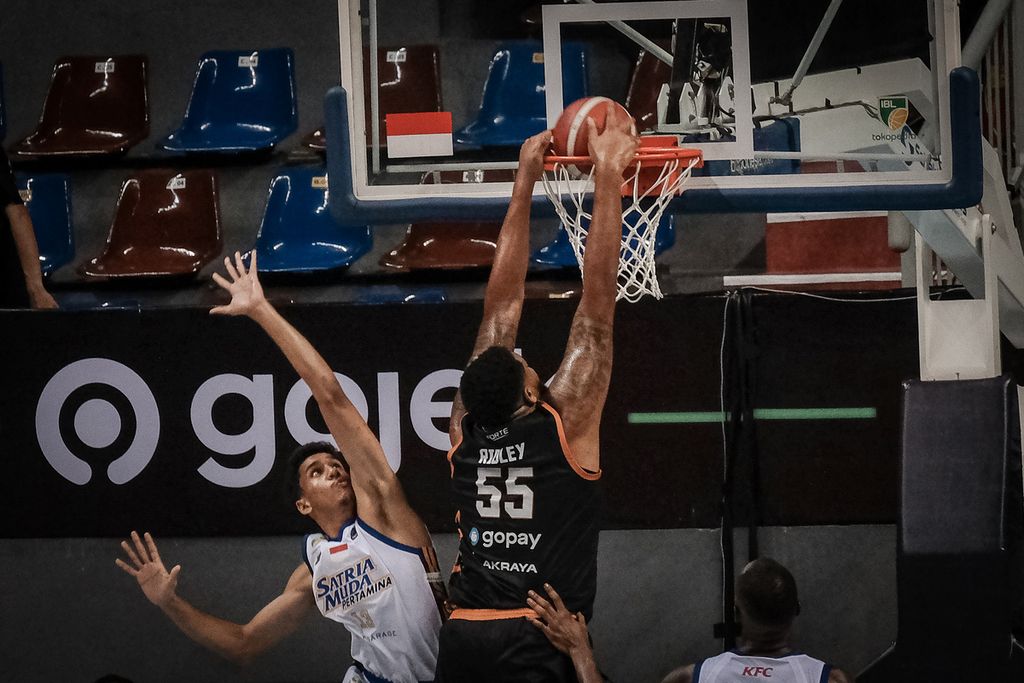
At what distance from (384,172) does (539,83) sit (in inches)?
114

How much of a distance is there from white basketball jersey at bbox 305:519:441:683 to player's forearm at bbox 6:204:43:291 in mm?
2418

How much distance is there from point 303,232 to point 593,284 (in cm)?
345

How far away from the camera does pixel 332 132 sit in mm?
4395

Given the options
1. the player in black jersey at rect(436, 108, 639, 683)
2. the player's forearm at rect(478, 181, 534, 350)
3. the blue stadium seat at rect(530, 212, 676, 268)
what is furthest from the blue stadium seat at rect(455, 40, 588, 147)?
the player in black jersey at rect(436, 108, 639, 683)

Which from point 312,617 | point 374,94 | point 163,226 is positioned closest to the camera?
point 374,94

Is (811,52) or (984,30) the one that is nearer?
(811,52)

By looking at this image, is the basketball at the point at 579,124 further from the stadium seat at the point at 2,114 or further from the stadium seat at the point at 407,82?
the stadium seat at the point at 2,114

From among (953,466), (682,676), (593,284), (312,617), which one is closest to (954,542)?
(953,466)

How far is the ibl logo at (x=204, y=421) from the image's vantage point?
5910 millimetres

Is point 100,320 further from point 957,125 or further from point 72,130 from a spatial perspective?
point 957,125

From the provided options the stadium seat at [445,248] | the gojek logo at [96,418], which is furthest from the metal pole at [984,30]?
the gojek logo at [96,418]

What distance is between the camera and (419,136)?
4.79m

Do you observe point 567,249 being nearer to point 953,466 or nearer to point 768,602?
point 953,466

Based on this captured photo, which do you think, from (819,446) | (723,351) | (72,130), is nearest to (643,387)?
(723,351)
